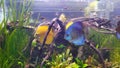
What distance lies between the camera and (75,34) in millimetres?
2600

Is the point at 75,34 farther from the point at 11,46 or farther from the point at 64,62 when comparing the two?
the point at 11,46

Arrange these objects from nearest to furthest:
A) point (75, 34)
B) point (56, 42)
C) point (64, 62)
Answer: point (75, 34) → point (64, 62) → point (56, 42)

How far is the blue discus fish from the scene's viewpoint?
257 cm

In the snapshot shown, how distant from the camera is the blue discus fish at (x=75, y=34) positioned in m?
2.57

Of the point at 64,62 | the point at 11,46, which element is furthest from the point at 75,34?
the point at 11,46

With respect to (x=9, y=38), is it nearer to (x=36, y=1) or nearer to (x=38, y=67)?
(x=38, y=67)

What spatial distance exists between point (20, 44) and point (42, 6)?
317cm

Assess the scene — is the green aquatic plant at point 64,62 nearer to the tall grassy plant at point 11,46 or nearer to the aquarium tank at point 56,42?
the aquarium tank at point 56,42

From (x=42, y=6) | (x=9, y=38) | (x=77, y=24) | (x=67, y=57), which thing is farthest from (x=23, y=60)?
(x=42, y=6)

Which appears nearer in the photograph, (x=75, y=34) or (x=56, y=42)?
(x=75, y=34)

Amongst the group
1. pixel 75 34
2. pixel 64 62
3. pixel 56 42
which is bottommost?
pixel 64 62

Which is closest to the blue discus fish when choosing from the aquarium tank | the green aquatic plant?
the aquarium tank

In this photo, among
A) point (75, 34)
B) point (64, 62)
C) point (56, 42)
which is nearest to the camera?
point (75, 34)

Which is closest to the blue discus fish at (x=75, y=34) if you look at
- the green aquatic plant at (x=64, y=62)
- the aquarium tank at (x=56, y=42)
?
the aquarium tank at (x=56, y=42)
